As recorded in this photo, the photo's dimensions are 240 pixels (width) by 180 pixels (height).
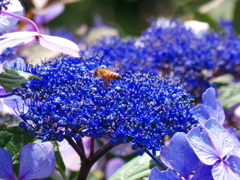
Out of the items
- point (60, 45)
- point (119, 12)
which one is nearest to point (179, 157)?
point (60, 45)

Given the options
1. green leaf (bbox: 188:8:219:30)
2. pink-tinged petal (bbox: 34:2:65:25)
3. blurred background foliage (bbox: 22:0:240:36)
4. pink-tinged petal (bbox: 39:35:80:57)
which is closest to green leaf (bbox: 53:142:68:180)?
pink-tinged petal (bbox: 39:35:80:57)

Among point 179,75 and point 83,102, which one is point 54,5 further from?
point 83,102

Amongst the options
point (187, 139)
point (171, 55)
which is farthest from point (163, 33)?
point (187, 139)

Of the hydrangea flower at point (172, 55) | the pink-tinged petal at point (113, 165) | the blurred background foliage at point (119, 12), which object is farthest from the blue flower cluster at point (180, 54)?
the blurred background foliage at point (119, 12)

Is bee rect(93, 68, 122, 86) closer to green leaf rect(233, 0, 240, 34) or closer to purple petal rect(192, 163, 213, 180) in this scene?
purple petal rect(192, 163, 213, 180)

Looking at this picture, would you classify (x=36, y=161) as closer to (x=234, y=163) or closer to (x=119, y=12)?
(x=234, y=163)

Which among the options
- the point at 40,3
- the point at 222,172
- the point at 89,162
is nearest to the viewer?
the point at 222,172

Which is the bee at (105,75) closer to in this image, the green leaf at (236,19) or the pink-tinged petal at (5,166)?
the pink-tinged petal at (5,166)
